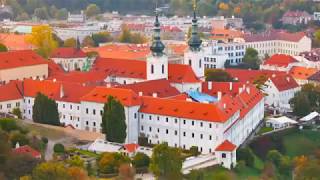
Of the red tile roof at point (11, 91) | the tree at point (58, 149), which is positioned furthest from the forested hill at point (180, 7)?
the tree at point (58, 149)

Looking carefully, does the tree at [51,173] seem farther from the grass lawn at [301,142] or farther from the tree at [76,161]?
the grass lawn at [301,142]

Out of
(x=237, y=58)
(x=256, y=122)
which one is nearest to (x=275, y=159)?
(x=256, y=122)

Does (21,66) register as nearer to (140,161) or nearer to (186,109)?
(186,109)

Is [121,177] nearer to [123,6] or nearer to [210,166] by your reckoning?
[210,166]

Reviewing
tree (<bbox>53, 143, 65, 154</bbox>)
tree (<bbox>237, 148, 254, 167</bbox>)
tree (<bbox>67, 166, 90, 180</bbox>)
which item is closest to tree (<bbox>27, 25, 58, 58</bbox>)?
tree (<bbox>53, 143, 65, 154</bbox>)

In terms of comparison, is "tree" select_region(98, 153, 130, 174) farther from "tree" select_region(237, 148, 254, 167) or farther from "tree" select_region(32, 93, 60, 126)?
"tree" select_region(32, 93, 60, 126)
